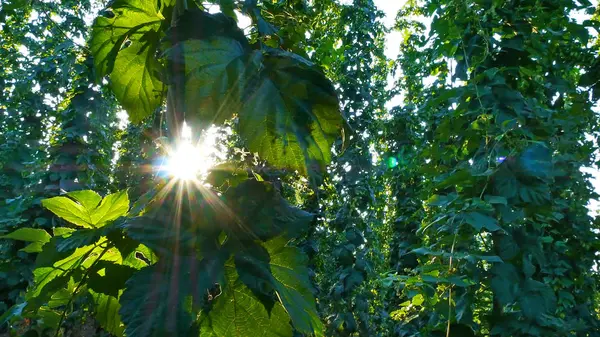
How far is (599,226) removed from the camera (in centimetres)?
436

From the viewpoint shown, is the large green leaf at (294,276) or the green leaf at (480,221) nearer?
the large green leaf at (294,276)

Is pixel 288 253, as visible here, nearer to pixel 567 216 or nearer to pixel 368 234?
pixel 567 216

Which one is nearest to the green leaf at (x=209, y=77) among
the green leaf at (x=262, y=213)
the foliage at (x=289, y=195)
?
the foliage at (x=289, y=195)

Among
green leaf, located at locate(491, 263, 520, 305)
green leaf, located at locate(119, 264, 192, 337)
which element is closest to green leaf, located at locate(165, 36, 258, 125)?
green leaf, located at locate(119, 264, 192, 337)

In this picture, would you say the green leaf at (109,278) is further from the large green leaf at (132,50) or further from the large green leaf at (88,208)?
the large green leaf at (132,50)

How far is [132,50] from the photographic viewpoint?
3.27ft

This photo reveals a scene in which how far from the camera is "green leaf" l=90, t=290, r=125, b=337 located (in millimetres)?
912

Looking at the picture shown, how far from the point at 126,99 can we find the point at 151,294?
52 cm

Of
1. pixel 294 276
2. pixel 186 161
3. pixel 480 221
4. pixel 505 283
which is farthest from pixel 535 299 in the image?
pixel 186 161

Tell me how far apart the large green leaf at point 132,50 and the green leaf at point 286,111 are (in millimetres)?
272

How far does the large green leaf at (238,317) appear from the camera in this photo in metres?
0.72

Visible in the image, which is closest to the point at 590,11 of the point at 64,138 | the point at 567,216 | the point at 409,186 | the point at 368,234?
the point at 567,216

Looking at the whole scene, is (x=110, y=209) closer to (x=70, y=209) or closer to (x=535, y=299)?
(x=70, y=209)

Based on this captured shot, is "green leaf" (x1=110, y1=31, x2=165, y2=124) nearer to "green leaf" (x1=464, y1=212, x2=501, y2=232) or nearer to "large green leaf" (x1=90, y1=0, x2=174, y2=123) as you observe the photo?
"large green leaf" (x1=90, y1=0, x2=174, y2=123)
